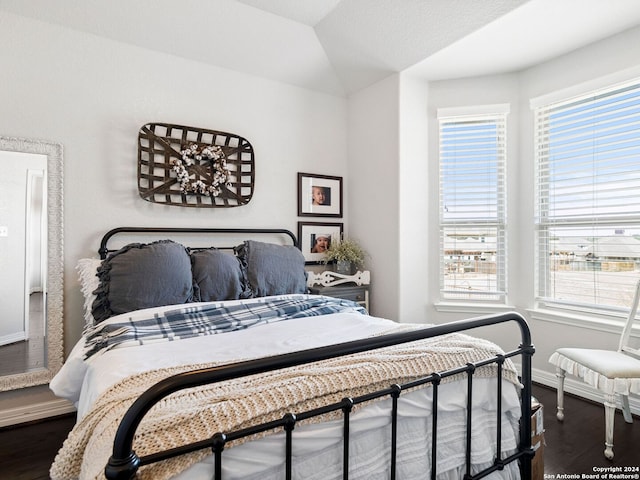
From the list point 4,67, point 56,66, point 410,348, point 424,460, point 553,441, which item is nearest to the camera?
point 424,460

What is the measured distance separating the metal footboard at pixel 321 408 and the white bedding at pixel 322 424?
4 centimetres

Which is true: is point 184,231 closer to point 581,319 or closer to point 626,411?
point 581,319

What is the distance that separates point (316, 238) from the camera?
3.54 metres

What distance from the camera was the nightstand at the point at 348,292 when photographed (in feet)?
10.3

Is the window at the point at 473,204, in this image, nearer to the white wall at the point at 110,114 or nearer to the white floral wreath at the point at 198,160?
the white wall at the point at 110,114

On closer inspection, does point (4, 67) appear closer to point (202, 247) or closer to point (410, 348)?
point (202, 247)

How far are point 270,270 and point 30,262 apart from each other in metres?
1.52

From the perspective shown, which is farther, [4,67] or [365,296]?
[365,296]

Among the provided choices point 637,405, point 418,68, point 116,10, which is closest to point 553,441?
point 637,405

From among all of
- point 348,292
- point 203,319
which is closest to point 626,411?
point 348,292

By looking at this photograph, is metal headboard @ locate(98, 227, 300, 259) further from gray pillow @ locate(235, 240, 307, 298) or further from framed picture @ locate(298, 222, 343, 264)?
gray pillow @ locate(235, 240, 307, 298)

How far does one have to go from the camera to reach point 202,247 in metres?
2.97

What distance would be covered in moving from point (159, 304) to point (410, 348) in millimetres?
1459

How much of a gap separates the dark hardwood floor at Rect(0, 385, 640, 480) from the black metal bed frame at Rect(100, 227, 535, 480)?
74cm
